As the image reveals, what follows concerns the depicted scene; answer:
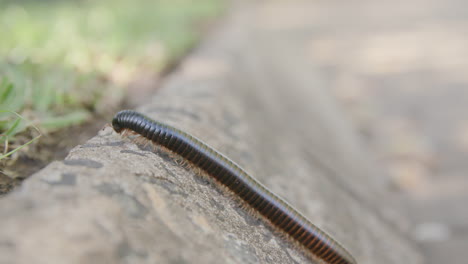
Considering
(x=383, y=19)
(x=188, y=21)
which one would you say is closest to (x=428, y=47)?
(x=383, y=19)

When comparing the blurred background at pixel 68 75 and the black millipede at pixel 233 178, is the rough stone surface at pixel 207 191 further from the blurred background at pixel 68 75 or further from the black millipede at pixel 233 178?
the blurred background at pixel 68 75

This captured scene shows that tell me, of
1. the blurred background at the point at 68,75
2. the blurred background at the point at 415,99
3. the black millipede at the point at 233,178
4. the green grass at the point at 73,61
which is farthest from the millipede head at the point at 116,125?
the blurred background at the point at 415,99

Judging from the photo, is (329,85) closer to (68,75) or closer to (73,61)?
(73,61)

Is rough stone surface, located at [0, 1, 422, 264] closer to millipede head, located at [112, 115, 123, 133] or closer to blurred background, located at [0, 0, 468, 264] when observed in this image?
millipede head, located at [112, 115, 123, 133]

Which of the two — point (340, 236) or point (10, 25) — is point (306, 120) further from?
point (10, 25)

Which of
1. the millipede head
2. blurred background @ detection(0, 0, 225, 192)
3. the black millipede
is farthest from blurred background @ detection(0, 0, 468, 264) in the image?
the black millipede

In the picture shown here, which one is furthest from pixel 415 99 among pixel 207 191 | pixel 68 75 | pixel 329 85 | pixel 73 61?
pixel 207 191
